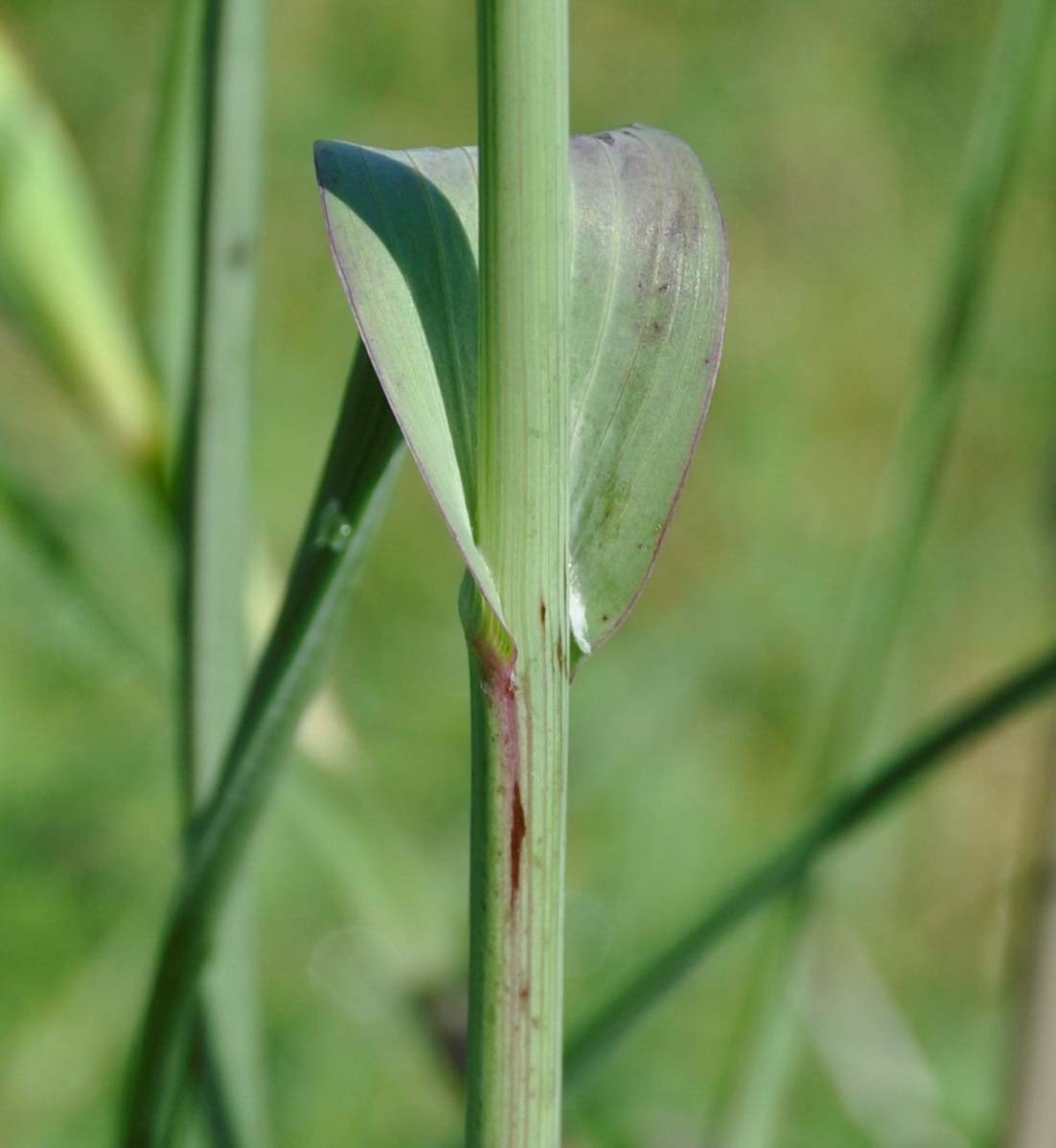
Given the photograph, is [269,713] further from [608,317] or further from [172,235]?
[172,235]

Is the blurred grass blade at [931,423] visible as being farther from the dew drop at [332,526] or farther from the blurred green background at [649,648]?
the dew drop at [332,526]

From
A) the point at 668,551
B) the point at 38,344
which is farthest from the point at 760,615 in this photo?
the point at 38,344

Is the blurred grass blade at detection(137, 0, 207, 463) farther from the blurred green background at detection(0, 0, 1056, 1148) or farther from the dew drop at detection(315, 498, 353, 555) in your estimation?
the dew drop at detection(315, 498, 353, 555)

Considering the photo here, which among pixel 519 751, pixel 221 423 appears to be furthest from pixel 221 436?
pixel 519 751

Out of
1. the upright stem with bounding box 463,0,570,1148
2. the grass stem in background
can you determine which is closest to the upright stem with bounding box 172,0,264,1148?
the grass stem in background

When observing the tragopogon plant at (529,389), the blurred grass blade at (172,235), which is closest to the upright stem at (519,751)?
the tragopogon plant at (529,389)

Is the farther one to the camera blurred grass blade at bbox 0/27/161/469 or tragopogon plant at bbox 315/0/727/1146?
blurred grass blade at bbox 0/27/161/469

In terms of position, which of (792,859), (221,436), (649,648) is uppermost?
(221,436)
